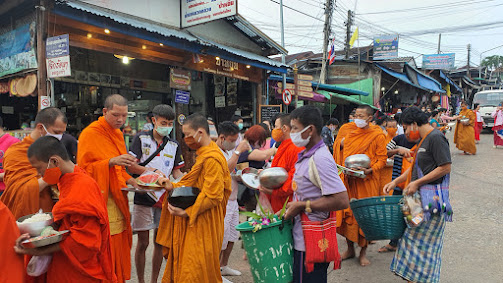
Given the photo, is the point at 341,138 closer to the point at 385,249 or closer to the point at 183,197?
the point at 385,249

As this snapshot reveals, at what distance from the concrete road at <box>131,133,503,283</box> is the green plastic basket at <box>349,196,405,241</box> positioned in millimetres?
1002

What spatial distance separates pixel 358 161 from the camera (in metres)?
4.05

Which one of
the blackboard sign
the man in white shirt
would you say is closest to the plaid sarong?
the man in white shirt

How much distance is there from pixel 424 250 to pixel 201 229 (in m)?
1.96

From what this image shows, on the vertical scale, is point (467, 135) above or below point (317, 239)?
above

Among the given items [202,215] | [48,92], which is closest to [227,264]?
[202,215]

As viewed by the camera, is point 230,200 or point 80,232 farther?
point 230,200

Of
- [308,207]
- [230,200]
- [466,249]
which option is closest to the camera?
[308,207]

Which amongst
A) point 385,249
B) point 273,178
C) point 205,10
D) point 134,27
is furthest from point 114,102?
point 205,10

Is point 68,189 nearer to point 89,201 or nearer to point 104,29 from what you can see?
point 89,201

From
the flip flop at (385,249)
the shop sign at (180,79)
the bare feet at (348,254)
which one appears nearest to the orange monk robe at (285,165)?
the bare feet at (348,254)

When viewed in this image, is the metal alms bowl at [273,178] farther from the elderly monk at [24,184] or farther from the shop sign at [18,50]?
the shop sign at [18,50]

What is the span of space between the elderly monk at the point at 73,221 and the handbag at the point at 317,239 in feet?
4.45

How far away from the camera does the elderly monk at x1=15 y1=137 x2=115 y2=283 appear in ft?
6.75
